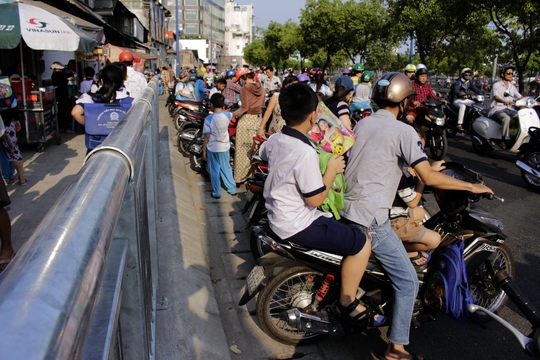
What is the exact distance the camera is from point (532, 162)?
26.6 ft

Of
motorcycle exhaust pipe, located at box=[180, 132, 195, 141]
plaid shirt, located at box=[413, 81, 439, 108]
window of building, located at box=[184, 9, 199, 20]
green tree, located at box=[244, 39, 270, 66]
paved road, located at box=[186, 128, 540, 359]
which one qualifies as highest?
window of building, located at box=[184, 9, 199, 20]

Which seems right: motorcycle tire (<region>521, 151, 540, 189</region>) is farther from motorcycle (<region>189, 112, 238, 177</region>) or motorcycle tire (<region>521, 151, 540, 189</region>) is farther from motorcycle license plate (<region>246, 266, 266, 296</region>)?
motorcycle license plate (<region>246, 266, 266, 296</region>)

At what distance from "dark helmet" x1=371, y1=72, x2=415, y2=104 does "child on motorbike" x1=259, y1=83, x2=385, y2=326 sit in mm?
460

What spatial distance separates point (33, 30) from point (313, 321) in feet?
21.3

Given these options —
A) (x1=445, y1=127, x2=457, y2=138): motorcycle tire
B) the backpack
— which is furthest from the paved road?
(x1=445, y1=127, x2=457, y2=138): motorcycle tire

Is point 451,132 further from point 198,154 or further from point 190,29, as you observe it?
point 190,29

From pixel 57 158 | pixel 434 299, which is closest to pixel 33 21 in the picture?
pixel 57 158

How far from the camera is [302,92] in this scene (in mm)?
3121

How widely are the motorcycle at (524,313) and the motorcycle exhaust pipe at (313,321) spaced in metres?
0.91

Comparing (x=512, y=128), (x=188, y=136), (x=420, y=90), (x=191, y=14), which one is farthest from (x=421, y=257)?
(x=191, y=14)

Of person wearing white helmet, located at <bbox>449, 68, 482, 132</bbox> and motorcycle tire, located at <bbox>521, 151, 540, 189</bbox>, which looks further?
person wearing white helmet, located at <bbox>449, 68, 482, 132</bbox>

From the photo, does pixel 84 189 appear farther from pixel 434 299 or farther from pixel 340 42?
pixel 340 42

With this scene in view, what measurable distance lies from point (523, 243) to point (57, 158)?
7.33 m

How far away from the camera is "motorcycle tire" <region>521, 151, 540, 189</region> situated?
769 cm
